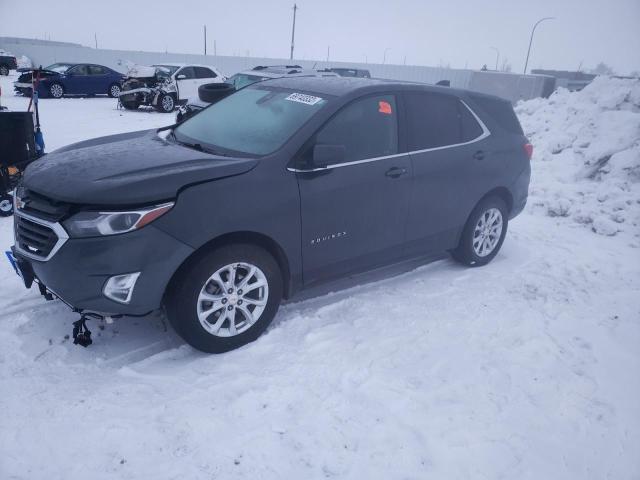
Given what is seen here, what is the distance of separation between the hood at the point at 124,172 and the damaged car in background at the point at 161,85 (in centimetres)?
1403

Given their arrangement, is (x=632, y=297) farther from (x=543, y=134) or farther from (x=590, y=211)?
(x=543, y=134)

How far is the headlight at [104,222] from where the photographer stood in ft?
8.96

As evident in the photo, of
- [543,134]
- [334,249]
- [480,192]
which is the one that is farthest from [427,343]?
[543,134]

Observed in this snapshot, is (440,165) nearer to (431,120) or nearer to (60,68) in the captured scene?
(431,120)

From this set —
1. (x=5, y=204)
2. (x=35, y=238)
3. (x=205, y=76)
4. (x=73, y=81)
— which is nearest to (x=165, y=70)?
(x=205, y=76)

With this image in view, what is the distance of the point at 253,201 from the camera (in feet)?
10.3

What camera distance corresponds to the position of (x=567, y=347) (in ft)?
12.0

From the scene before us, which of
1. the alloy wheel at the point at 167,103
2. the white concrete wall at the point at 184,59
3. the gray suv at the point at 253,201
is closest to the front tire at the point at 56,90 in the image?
the alloy wheel at the point at 167,103

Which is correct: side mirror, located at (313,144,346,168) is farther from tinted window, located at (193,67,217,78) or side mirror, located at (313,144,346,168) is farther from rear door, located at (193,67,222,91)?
tinted window, located at (193,67,217,78)

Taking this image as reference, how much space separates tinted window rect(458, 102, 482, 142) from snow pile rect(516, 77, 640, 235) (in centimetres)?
287

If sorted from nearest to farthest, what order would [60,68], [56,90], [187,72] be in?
[187,72]
[56,90]
[60,68]

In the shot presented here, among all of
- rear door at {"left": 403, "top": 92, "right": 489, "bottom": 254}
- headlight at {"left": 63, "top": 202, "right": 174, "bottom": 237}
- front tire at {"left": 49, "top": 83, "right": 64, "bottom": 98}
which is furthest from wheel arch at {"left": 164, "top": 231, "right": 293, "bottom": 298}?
front tire at {"left": 49, "top": 83, "right": 64, "bottom": 98}

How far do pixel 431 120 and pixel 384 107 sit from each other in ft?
1.95

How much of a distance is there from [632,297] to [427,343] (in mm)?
2503
